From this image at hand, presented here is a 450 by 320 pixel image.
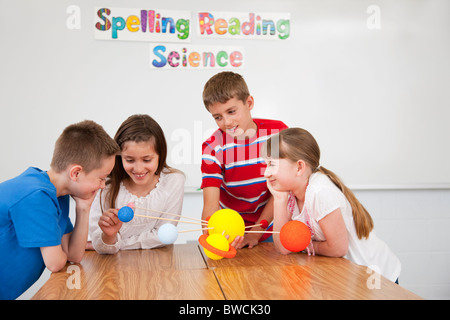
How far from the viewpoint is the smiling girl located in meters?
1.75

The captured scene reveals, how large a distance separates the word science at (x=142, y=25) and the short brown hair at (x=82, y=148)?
1.50 m

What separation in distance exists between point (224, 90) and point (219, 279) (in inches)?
34.2

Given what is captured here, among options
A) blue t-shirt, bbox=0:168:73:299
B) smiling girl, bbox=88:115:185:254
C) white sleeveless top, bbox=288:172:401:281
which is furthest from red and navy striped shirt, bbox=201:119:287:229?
blue t-shirt, bbox=0:168:73:299

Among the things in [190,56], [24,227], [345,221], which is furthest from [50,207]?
[190,56]

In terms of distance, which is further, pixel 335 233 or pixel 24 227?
pixel 335 233

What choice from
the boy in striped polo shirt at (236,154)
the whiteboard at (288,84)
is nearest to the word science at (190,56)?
the whiteboard at (288,84)

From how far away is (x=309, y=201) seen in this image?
1.52 m

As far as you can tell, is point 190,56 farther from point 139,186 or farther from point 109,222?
point 109,222

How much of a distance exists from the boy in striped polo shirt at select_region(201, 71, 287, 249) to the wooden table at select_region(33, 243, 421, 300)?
1.26 feet

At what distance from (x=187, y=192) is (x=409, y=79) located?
5.90ft

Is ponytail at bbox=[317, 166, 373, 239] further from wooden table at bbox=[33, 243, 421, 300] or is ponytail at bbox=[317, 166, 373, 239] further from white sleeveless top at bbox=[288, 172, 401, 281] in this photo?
wooden table at bbox=[33, 243, 421, 300]

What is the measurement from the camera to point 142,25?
2.81 metres
